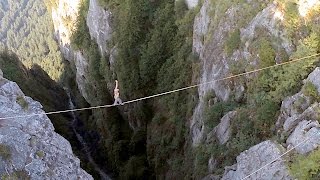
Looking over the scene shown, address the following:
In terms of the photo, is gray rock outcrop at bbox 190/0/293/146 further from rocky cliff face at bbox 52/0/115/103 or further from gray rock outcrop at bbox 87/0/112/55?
rocky cliff face at bbox 52/0/115/103

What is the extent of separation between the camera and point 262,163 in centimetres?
1617

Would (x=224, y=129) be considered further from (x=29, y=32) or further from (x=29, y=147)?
(x=29, y=32)

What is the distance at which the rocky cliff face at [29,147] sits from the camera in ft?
58.8

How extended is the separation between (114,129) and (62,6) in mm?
23188

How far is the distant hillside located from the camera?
10419 centimetres

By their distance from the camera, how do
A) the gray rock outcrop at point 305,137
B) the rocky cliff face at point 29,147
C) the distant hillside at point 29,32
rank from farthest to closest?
the distant hillside at point 29,32 < the rocky cliff face at point 29,147 < the gray rock outcrop at point 305,137

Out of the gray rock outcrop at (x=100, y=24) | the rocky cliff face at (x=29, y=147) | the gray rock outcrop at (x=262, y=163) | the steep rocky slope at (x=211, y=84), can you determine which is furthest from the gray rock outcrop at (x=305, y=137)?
the gray rock outcrop at (x=100, y=24)

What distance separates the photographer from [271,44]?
2011 centimetres

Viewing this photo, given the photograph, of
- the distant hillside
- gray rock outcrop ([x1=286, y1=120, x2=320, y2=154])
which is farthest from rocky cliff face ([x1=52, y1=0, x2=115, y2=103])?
gray rock outcrop ([x1=286, y1=120, x2=320, y2=154])

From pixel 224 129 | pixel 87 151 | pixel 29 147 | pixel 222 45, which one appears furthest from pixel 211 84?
pixel 87 151

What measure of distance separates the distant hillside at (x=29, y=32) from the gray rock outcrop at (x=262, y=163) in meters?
71.0

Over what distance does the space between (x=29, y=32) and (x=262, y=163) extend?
453 feet

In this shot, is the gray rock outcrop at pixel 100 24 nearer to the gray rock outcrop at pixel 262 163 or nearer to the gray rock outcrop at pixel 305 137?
the gray rock outcrop at pixel 262 163

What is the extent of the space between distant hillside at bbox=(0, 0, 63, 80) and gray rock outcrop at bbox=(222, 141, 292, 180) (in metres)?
71.0
